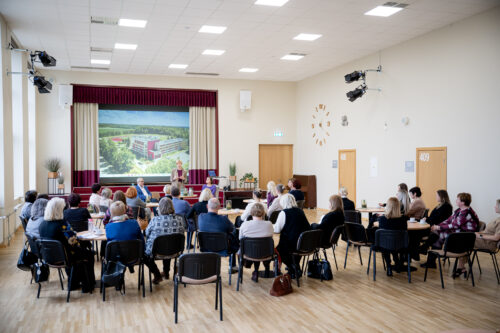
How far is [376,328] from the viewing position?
4.36 m

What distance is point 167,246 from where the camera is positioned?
214 inches

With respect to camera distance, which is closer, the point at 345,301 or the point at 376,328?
the point at 376,328

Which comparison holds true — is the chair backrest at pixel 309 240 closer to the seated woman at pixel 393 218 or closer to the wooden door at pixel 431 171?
the seated woman at pixel 393 218

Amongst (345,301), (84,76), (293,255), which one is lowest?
(345,301)

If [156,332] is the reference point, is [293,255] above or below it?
above

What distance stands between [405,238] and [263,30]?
18.7 ft

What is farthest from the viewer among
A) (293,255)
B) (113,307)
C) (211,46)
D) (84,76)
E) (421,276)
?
(84,76)

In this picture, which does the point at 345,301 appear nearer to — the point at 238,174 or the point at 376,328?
the point at 376,328

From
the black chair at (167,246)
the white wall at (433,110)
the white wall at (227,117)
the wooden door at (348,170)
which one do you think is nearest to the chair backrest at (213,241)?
the black chair at (167,246)

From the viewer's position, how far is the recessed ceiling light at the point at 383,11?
26.3 ft

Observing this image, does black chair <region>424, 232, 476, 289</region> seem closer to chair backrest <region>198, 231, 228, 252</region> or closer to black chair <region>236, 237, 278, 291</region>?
black chair <region>236, 237, 278, 291</region>

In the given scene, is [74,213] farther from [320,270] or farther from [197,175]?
[197,175]

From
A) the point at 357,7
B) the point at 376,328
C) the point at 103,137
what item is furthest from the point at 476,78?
the point at 103,137

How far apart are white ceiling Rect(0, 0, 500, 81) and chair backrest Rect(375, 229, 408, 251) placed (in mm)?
4274
